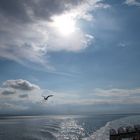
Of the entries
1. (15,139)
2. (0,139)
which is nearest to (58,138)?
(15,139)

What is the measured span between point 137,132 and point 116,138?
1.48 m

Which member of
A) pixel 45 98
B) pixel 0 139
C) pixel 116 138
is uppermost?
pixel 45 98

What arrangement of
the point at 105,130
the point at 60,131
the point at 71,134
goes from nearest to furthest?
1. the point at 71,134
2. the point at 105,130
3. the point at 60,131

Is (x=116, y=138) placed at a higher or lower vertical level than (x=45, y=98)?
lower

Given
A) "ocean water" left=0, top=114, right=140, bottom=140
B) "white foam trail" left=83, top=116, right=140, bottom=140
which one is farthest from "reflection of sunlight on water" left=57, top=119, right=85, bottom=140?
"white foam trail" left=83, top=116, right=140, bottom=140

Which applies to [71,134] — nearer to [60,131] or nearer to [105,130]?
[60,131]

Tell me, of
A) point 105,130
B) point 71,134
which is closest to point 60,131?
point 71,134

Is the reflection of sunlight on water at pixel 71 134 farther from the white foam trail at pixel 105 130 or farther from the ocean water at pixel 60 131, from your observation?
the white foam trail at pixel 105 130

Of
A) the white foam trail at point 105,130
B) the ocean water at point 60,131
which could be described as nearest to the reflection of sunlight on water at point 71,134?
the ocean water at point 60,131

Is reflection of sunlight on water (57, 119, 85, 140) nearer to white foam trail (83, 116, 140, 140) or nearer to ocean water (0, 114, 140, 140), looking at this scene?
ocean water (0, 114, 140, 140)

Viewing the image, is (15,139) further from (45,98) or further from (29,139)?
(45,98)

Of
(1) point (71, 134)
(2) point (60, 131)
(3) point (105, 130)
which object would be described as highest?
(3) point (105, 130)

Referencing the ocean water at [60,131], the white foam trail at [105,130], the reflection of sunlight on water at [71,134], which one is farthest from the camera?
the ocean water at [60,131]

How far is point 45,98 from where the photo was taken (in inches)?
1996
